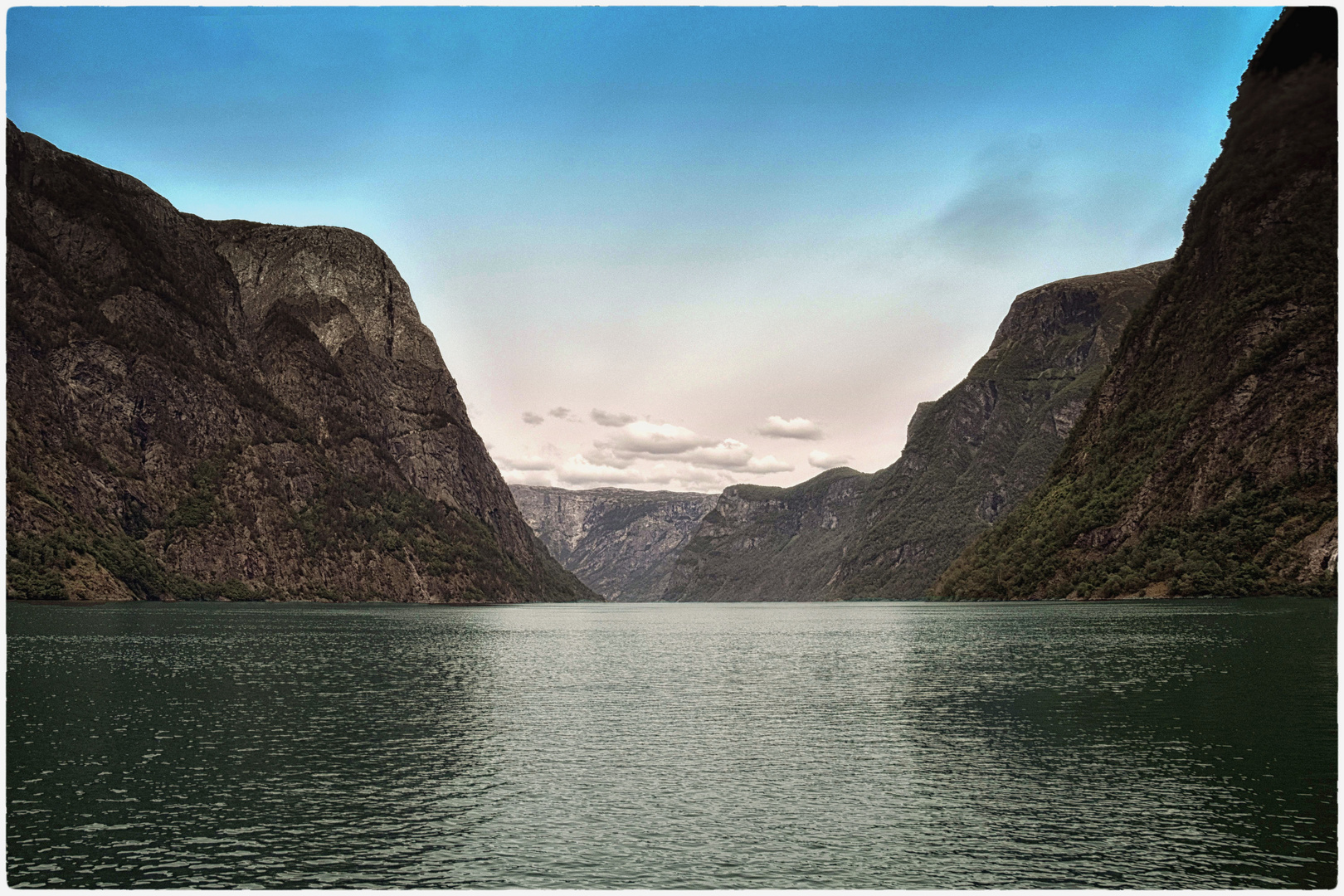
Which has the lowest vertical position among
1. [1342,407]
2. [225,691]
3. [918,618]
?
[918,618]

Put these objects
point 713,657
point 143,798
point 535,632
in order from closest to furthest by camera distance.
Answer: point 143,798, point 713,657, point 535,632

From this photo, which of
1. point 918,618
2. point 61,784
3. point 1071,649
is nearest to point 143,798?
point 61,784

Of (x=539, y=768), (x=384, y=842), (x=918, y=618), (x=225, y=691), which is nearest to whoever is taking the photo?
(x=384, y=842)

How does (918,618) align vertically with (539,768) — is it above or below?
below

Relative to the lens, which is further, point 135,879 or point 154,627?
point 154,627

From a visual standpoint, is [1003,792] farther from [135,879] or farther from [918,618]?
[918,618]

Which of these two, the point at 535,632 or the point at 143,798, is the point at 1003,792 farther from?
the point at 535,632
